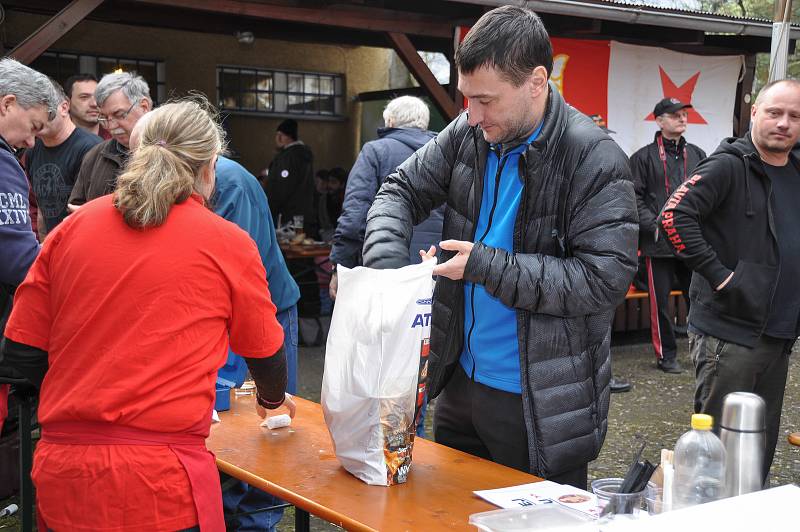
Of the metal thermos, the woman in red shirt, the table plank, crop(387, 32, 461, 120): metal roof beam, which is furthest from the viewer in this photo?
the table plank

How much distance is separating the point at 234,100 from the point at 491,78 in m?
10.9

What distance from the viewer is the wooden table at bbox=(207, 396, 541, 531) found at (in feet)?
6.73

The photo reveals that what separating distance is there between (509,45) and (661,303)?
573 cm

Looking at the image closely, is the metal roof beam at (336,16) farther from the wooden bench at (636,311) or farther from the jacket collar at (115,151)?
the wooden bench at (636,311)

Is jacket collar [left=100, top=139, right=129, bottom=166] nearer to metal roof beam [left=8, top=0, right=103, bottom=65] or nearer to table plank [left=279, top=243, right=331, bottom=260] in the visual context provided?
metal roof beam [left=8, top=0, right=103, bottom=65]

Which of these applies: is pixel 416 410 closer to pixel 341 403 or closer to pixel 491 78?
pixel 341 403

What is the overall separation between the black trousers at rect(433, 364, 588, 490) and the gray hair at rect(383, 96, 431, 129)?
2925mm

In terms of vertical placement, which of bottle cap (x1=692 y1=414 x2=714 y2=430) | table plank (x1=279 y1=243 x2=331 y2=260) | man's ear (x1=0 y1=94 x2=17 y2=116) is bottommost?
table plank (x1=279 y1=243 x2=331 y2=260)

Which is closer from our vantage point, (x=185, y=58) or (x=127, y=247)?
(x=127, y=247)

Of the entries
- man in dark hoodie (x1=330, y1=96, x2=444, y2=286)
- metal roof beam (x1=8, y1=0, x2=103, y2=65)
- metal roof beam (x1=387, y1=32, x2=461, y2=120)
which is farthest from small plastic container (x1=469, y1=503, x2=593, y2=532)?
metal roof beam (x1=387, y1=32, x2=461, y2=120)

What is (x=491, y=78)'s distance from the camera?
2.24m

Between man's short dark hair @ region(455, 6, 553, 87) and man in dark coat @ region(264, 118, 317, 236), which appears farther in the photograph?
man in dark coat @ region(264, 118, 317, 236)

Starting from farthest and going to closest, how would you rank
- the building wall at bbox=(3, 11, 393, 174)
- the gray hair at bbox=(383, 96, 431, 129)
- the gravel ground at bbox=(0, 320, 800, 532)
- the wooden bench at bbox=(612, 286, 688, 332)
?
the building wall at bbox=(3, 11, 393, 174) → the wooden bench at bbox=(612, 286, 688, 332) → the gray hair at bbox=(383, 96, 431, 129) → the gravel ground at bbox=(0, 320, 800, 532)

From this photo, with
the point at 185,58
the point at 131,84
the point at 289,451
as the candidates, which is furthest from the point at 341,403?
the point at 185,58
